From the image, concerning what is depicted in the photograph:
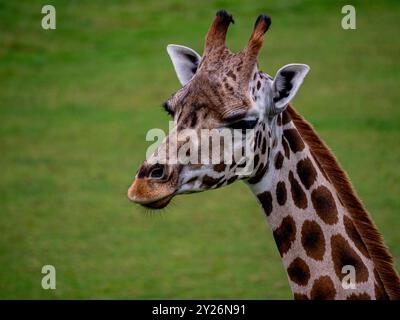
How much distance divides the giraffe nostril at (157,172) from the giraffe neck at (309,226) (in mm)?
780

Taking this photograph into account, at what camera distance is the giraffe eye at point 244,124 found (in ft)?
17.6

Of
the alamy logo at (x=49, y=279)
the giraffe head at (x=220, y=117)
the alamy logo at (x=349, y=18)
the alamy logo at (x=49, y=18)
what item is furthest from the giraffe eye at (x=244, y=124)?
the alamy logo at (x=49, y=18)

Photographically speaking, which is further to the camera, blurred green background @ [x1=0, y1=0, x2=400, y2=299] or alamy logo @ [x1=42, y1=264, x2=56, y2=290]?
blurred green background @ [x1=0, y1=0, x2=400, y2=299]

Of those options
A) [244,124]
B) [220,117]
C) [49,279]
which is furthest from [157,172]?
[49,279]

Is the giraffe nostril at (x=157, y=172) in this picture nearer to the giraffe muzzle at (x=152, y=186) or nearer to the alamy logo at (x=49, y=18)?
the giraffe muzzle at (x=152, y=186)

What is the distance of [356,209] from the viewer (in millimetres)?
5645

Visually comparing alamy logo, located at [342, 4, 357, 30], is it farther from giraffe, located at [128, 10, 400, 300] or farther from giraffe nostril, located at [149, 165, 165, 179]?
giraffe nostril, located at [149, 165, 165, 179]

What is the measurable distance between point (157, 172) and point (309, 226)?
108 cm

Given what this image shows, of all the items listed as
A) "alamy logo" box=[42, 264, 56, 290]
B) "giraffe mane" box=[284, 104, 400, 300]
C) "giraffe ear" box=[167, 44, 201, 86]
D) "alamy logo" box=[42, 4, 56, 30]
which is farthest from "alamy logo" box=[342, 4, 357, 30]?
"giraffe mane" box=[284, 104, 400, 300]

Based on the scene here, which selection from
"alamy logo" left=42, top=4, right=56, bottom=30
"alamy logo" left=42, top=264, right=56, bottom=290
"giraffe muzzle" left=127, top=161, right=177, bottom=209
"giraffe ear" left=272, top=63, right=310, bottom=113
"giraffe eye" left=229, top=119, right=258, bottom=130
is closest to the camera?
"giraffe muzzle" left=127, top=161, right=177, bottom=209

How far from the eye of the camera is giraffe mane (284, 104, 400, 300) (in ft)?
17.9

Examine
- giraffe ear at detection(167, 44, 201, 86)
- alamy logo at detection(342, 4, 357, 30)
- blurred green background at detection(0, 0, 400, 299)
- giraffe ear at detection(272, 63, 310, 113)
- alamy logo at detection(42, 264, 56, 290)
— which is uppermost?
alamy logo at detection(342, 4, 357, 30)

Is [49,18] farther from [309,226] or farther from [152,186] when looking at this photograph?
[152,186]
